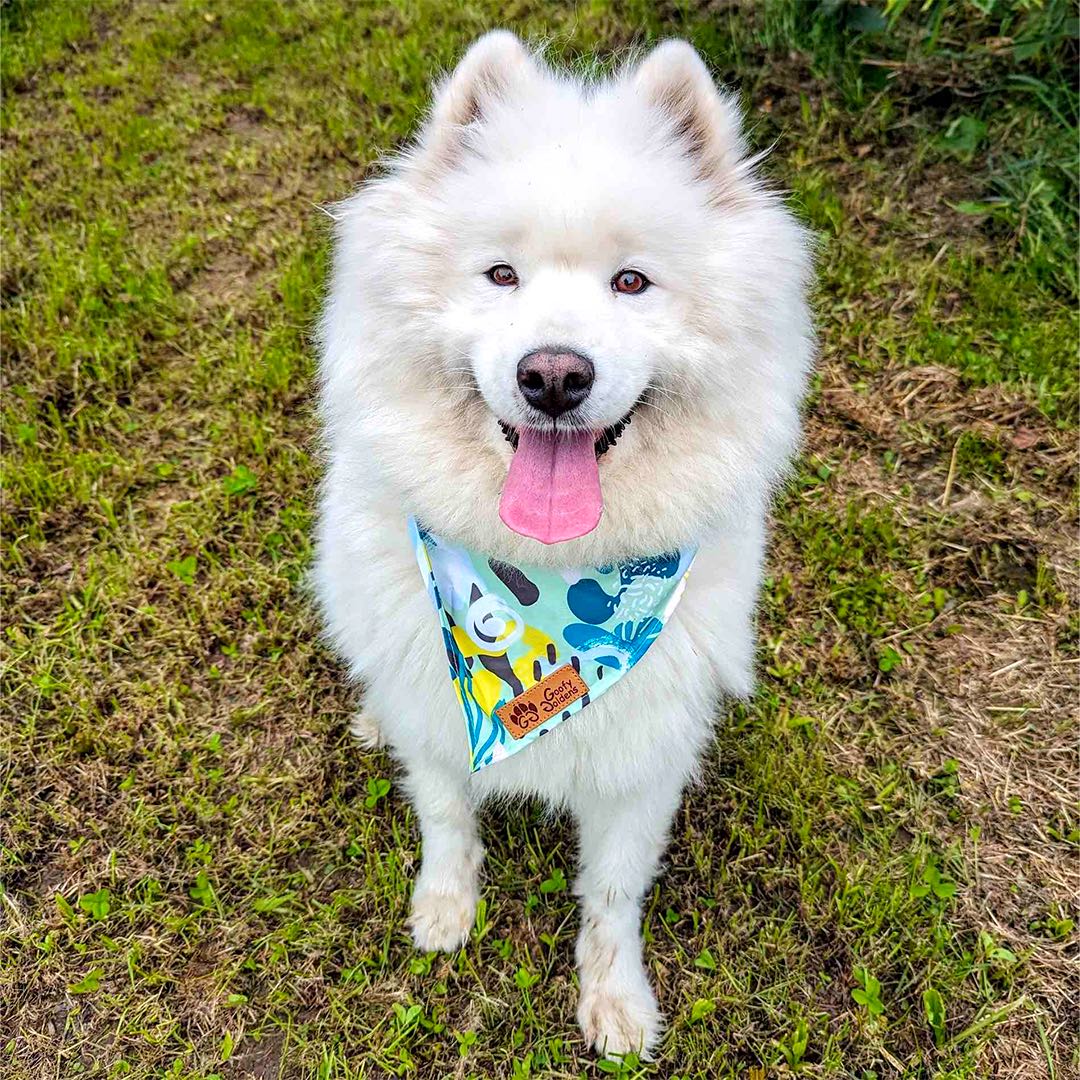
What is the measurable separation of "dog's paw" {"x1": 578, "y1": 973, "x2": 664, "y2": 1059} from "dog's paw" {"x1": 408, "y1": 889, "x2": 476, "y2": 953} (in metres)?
0.39

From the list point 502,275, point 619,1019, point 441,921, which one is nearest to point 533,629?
point 502,275

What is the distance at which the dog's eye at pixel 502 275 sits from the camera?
1.85 metres

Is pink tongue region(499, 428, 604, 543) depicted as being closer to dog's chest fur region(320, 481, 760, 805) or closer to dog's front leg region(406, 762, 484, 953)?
dog's chest fur region(320, 481, 760, 805)

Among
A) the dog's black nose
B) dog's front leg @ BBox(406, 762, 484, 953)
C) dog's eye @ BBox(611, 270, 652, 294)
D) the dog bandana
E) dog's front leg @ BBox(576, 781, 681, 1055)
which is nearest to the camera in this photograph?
the dog's black nose

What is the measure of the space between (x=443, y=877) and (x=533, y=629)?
0.90m

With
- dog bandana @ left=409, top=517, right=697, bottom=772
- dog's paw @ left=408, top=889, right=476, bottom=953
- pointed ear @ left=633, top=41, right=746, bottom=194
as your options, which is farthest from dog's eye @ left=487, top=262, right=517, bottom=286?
dog's paw @ left=408, top=889, right=476, bottom=953

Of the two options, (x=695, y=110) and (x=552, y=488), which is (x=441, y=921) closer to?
(x=552, y=488)

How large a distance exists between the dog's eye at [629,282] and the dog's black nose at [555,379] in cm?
24

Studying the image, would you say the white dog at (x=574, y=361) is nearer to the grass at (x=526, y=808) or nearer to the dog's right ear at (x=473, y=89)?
the dog's right ear at (x=473, y=89)

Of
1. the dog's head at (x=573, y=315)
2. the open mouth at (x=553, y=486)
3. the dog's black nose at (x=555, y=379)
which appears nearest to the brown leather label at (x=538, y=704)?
the dog's head at (x=573, y=315)

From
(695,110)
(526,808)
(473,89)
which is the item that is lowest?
(526,808)

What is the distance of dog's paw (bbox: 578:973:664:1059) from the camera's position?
238cm

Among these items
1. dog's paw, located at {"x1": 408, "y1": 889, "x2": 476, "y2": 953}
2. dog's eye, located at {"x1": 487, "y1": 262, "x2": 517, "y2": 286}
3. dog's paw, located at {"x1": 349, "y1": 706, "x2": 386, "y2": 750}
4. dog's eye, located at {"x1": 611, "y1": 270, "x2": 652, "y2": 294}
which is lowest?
dog's paw, located at {"x1": 408, "y1": 889, "x2": 476, "y2": 953}

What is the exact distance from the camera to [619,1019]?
239cm
